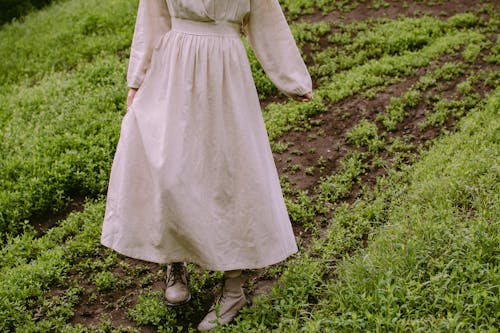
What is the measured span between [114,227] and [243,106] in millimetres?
1053

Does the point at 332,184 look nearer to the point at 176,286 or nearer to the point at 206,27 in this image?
the point at 176,286

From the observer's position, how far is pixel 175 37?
321 cm

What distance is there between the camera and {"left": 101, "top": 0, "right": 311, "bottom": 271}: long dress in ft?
10.2

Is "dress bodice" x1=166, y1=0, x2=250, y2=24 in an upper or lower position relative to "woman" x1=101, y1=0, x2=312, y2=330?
upper

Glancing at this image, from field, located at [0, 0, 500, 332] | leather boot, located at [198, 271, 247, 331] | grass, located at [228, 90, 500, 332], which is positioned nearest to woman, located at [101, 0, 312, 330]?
leather boot, located at [198, 271, 247, 331]

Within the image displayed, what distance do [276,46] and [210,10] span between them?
0.47 m

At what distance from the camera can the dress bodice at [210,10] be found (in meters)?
3.07

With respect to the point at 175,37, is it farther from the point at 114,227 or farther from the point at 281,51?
the point at 114,227

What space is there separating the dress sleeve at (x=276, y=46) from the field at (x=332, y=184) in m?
1.21

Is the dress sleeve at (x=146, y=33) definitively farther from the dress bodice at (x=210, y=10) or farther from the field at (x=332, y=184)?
the field at (x=332, y=184)

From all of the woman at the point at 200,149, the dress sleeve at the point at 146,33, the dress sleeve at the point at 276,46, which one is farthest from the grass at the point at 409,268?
the dress sleeve at the point at 146,33

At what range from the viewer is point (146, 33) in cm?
332

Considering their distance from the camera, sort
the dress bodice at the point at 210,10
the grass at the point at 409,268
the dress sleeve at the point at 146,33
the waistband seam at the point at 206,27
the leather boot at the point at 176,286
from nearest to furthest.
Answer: the grass at the point at 409,268
the dress bodice at the point at 210,10
the waistband seam at the point at 206,27
the dress sleeve at the point at 146,33
the leather boot at the point at 176,286

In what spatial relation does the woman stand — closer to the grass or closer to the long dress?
the long dress
